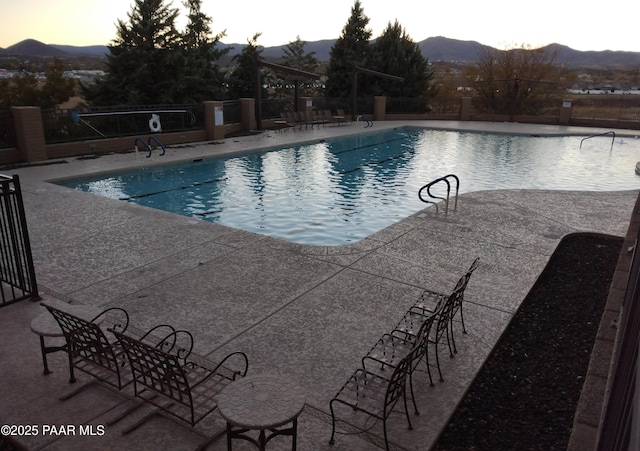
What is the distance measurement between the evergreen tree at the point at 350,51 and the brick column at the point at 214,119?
54.1ft

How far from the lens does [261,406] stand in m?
3.12

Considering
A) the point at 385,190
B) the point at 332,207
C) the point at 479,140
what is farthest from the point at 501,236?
the point at 479,140

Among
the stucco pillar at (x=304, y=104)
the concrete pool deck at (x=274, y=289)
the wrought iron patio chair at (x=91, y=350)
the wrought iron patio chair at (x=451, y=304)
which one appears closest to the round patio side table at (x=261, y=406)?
the concrete pool deck at (x=274, y=289)

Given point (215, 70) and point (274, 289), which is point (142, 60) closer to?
point (215, 70)

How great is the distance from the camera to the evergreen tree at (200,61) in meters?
26.8

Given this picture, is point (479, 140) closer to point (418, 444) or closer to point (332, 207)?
point (332, 207)

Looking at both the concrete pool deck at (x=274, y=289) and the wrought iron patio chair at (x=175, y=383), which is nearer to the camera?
the wrought iron patio chair at (x=175, y=383)

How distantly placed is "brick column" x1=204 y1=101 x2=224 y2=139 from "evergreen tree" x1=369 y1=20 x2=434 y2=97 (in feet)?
58.3

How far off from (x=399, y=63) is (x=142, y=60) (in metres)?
20.4

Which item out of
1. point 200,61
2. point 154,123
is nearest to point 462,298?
point 154,123

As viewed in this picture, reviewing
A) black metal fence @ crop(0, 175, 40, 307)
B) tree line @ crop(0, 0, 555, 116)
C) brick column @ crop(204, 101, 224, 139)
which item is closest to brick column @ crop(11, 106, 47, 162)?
brick column @ crop(204, 101, 224, 139)

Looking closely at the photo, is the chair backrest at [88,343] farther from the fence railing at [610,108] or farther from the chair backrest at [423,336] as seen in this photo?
the fence railing at [610,108]

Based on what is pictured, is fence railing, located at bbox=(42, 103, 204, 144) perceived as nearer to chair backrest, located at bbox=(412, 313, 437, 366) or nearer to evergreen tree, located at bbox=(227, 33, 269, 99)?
evergreen tree, located at bbox=(227, 33, 269, 99)

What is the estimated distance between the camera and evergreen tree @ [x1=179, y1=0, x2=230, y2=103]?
1056 inches
